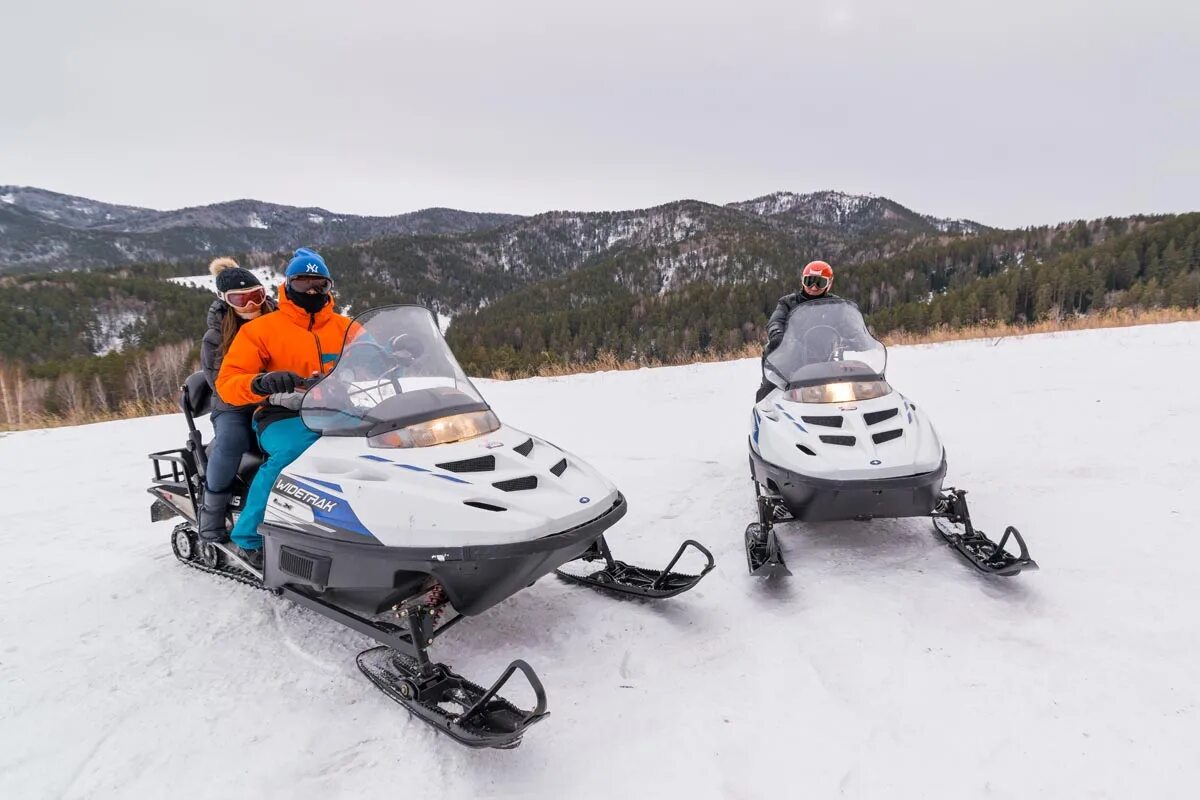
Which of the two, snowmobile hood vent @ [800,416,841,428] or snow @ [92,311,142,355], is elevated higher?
snowmobile hood vent @ [800,416,841,428]

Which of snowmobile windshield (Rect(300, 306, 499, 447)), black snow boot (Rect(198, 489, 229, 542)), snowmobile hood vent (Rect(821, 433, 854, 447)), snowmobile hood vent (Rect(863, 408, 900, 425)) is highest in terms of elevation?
snowmobile windshield (Rect(300, 306, 499, 447))

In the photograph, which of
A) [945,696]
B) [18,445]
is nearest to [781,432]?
[945,696]

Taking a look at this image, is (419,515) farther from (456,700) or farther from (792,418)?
(792,418)

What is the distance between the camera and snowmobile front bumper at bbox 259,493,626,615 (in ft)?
8.14

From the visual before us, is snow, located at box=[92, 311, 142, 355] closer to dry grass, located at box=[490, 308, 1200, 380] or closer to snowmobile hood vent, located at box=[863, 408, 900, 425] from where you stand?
dry grass, located at box=[490, 308, 1200, 380]

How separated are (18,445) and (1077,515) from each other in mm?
12328

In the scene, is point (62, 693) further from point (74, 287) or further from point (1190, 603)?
point (74, 287)

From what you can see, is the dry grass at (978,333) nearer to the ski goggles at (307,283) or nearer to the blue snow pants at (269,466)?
the ski goggles at (307,283)

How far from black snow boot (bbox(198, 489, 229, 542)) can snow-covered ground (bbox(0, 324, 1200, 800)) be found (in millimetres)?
364

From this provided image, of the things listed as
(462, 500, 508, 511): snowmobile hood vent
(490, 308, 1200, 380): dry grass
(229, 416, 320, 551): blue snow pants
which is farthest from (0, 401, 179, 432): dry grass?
(462, 500, 508, 511): snowmobile hood vent

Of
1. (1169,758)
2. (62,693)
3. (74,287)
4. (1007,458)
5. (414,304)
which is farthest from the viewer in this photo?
(74,287)

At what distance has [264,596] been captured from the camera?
11.7ft

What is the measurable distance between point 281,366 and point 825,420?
3.48 meters

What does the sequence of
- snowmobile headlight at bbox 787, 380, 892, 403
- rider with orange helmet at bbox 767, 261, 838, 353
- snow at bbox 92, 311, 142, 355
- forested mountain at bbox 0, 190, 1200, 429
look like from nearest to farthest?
snowmobile headlight at bbox 787, 380, 892, 403 < rider with orange helmet at bbox 767, 261, 838, 353 < forested mountain at bbox 0, 190, 1200, 429 < snow at bbox 92, 311, 142, 355
